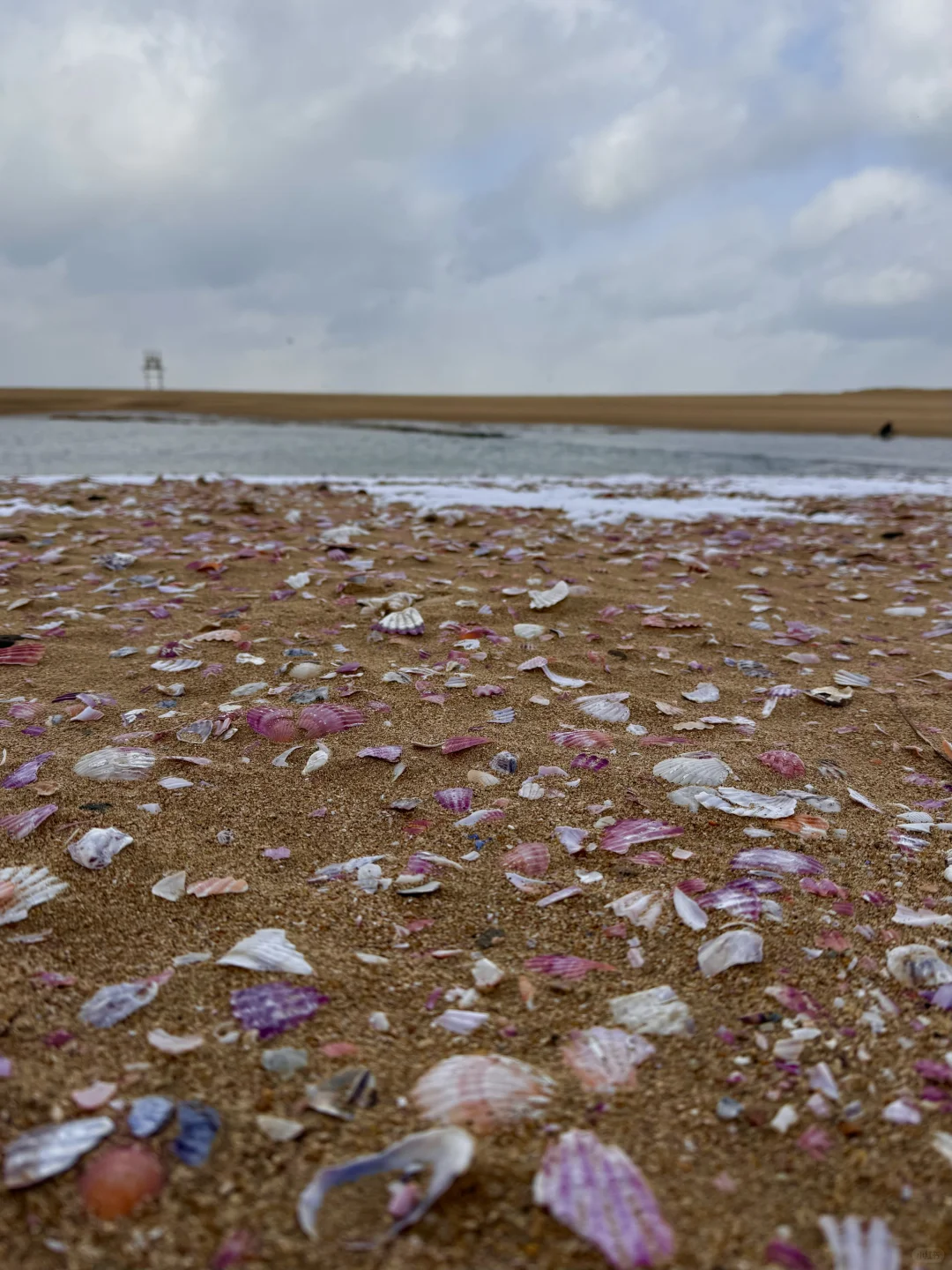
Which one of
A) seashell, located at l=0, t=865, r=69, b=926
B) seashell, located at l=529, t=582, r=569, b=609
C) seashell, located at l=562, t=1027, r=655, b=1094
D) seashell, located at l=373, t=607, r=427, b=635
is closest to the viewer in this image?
seashell, located at l=562, t=1027, r=655, b=1094

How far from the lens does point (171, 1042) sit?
1.55 m

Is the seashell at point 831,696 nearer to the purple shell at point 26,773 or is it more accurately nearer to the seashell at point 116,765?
the seashell at point 116,765

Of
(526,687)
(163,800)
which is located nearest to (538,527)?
(526,687)

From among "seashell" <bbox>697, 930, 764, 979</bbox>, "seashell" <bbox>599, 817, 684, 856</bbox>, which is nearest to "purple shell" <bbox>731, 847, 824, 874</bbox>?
"seashell" <bbox>599, 817, 684, 856</bbox>

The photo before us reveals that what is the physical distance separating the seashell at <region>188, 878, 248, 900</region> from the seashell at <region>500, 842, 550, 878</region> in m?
0.72

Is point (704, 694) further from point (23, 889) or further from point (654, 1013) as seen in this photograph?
point (23, 889)

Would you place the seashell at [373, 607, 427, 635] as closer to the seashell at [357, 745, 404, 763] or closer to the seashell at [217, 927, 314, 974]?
the seashell at [357, 745, 404, 763]

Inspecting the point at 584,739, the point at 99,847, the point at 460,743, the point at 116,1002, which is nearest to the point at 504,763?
the point at 460,743

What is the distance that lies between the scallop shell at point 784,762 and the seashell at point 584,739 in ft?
1.80

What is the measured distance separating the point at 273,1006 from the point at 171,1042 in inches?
8.1

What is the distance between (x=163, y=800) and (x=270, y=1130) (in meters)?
1.32

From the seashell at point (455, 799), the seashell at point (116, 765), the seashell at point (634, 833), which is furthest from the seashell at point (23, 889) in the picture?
the seashell at point (634, 833)

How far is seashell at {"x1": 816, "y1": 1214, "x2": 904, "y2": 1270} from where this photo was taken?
116cm

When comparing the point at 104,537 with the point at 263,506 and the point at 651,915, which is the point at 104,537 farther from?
the point at 651,915
